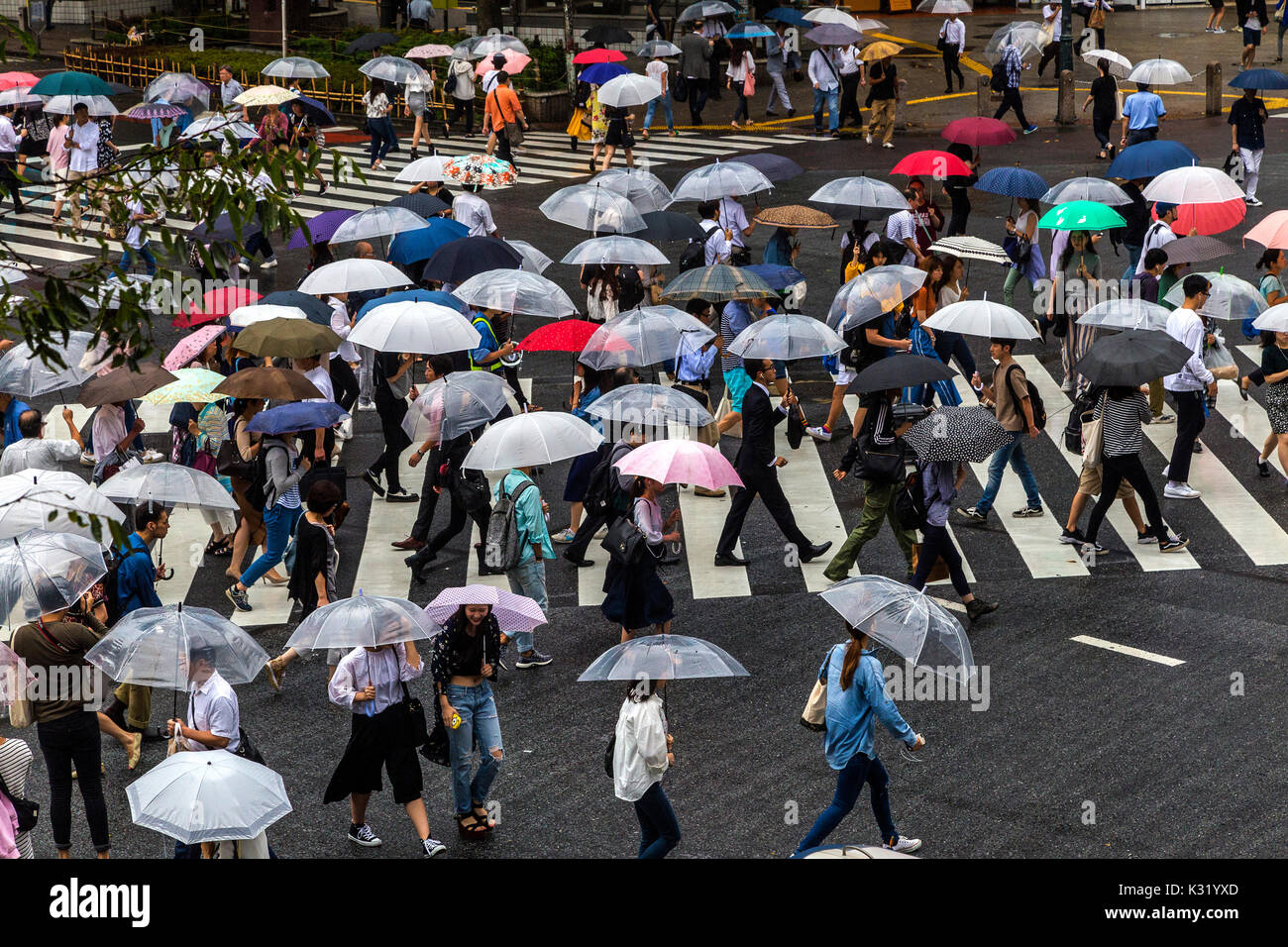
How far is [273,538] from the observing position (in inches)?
503

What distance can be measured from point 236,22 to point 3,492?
1234 inches

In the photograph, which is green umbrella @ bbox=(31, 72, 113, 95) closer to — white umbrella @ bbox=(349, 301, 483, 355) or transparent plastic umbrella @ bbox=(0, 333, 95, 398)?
transparent plastic umbrella @ bbox=(0, 333, 95, 398)

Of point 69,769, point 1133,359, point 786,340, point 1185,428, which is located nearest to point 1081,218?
point 1185,428

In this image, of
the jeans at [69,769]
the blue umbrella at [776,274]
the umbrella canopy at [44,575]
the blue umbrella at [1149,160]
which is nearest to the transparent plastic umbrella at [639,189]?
the blue umbrella at [776,274]

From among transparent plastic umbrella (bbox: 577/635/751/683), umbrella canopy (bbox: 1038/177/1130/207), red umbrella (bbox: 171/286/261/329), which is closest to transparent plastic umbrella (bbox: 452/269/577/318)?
red umbrella (bbox: 171/286/261/329)

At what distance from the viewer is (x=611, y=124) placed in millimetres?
26172

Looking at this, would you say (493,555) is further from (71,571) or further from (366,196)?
(366,196)

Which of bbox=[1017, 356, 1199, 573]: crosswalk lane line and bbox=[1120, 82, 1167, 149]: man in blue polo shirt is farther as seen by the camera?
bbox=[1120, 82, 1167, 149]: man in blue polo shirt

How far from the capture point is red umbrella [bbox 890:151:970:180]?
62.2 ft

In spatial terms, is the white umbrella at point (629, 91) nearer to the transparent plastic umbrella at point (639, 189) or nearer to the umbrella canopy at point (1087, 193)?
the transparent plastic umbrella at point (639, 189)

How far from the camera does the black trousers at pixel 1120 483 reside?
12.6 meters

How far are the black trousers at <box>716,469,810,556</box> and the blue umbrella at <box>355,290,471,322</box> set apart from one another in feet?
11.1

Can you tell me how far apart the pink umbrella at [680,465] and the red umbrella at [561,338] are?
132 inches
